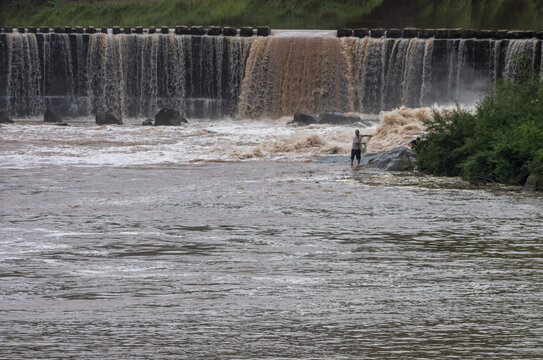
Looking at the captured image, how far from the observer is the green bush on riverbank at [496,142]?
22.0m

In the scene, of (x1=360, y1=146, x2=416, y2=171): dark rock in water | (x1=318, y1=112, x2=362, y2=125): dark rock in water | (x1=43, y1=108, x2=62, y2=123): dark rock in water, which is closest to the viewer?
(x1=360, y1=146, x2=416, y2=171): dark rock in water

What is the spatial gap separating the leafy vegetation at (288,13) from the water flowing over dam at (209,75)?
12.0 m

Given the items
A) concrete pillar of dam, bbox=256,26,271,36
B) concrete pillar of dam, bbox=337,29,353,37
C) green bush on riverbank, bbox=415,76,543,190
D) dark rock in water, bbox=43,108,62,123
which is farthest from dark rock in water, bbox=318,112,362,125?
green bush on riverbank, bbox=415,76,543,190

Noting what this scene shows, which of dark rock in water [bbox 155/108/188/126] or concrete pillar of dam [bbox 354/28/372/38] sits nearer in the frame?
dark rock in water [bbox 155/108/188/126]

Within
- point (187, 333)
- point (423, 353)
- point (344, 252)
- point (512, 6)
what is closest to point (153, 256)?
point (344, 252)

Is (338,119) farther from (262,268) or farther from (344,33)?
(262,268)

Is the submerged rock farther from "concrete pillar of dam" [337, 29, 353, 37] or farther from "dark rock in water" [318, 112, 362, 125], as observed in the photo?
"concrete pillar of dam" [337, 29, 353, 37]

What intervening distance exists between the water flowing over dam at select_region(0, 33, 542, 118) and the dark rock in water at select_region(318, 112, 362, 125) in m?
3.38

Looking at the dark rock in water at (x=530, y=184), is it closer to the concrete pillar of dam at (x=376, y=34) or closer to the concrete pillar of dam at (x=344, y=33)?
the concrete pillar of dam at (x=376, y=34)

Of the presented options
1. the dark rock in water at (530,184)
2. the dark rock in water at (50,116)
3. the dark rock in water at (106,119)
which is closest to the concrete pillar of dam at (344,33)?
the dark rock in water at (106,119)

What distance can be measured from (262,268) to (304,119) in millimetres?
Result: 25827

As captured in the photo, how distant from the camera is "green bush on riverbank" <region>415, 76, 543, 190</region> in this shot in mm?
22000

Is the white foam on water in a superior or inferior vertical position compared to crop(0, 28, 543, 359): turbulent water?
superior

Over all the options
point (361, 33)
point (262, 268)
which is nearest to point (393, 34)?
point (361, 33)
